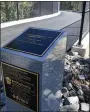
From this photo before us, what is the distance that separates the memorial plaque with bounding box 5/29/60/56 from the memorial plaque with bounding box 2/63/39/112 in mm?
276

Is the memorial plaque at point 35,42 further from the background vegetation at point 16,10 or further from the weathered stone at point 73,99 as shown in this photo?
the background vegetation at point 16,10

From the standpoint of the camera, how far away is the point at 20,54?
2.36 metres

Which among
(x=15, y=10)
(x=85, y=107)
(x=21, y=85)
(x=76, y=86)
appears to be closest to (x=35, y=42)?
(x=21, y=85)

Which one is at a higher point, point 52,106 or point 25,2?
point 25,2

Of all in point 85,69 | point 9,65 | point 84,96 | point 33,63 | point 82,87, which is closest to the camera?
point 33,63

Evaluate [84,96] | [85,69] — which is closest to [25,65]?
[84,96]

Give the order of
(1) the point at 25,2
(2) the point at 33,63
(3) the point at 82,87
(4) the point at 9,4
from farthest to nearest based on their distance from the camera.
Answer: (1) the point at 25,2
(4) the point at 9,4
(3) the point at 82,87
(2) the point at 33,63

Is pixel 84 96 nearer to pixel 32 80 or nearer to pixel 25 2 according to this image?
pixel 32 80

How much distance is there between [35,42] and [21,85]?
627mm

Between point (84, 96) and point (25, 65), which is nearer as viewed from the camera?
point (25, 65)

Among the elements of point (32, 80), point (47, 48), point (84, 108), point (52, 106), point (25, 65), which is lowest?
point (84, 108)

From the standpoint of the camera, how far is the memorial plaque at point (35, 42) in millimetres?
2389

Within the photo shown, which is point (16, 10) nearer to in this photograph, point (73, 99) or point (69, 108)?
point (73, 99)

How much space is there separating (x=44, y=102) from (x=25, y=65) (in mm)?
615
